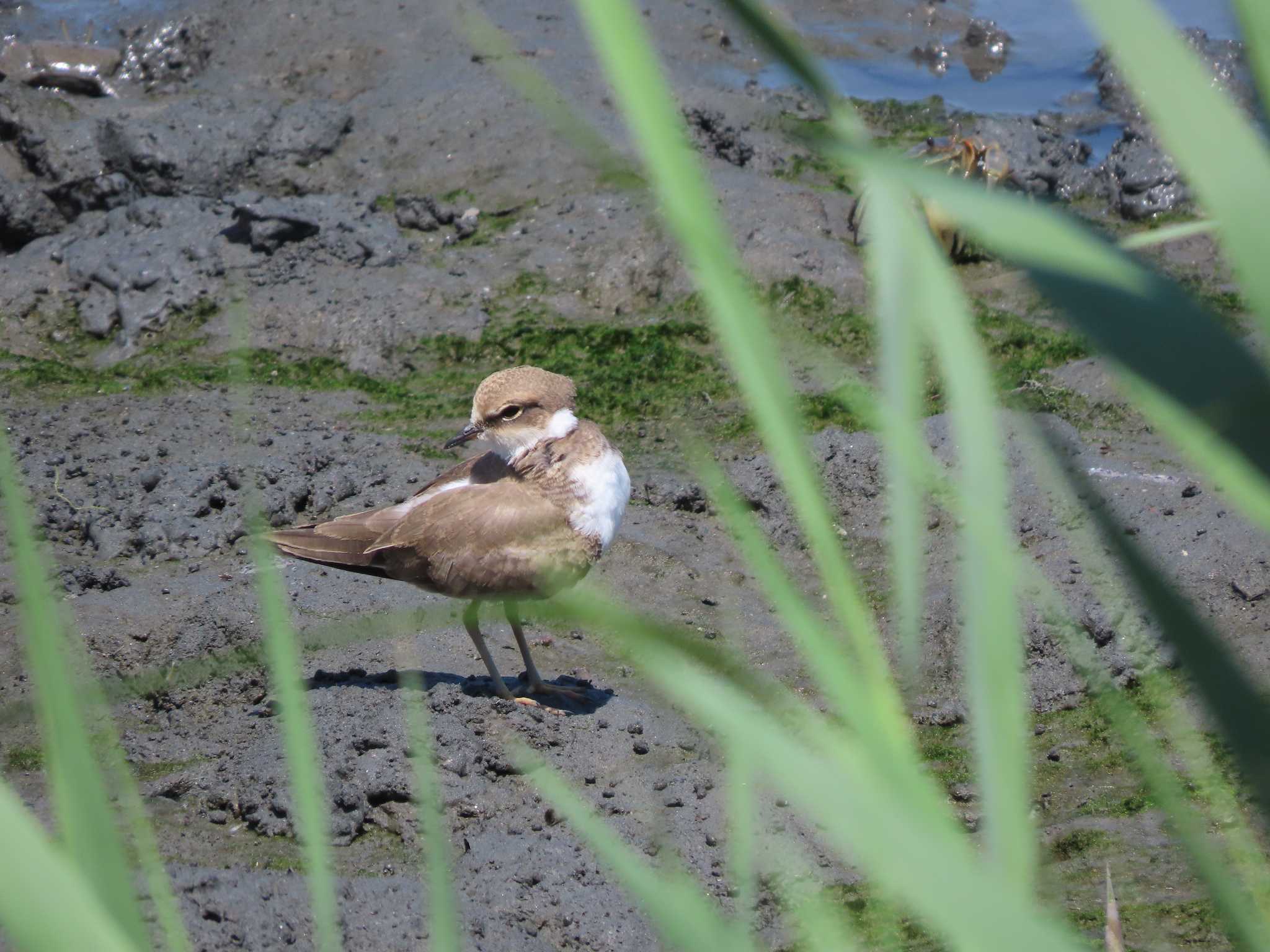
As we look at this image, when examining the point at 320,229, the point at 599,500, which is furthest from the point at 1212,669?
the point at 320,229

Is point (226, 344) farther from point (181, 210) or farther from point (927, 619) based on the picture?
point (927, 619)

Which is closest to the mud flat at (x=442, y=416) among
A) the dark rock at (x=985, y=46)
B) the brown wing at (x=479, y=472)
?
the brown wing at (x=479, y=472)

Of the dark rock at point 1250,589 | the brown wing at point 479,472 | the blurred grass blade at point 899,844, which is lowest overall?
the dark rock at point 1250,589

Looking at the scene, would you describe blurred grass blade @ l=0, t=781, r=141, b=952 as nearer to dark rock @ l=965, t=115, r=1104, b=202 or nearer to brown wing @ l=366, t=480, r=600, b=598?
brown wing @ l=366, t=480, r=600, b=598

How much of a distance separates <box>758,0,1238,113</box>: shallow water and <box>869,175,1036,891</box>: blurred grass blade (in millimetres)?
13213

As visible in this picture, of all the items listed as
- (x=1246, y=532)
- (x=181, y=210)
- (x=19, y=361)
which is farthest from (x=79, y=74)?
(x=1246, y=532)

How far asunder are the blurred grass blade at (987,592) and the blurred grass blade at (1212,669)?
12.0 inches

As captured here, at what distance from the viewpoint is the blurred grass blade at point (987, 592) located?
1.32 meters

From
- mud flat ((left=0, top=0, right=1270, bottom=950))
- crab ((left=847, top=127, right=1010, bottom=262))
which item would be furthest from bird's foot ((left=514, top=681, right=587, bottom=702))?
crab ((left=847, top=127, right=1010, bottom=262))

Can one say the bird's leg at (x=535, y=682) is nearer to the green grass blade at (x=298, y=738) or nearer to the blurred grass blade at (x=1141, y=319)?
the green grass blade at (x=298, y=738)

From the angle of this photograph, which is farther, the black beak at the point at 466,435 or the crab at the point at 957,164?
the crab at the point at 957,164

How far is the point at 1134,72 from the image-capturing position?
98 centimetres

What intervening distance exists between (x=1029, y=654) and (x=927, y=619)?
1.63 ft

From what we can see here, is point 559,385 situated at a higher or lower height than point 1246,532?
higher
